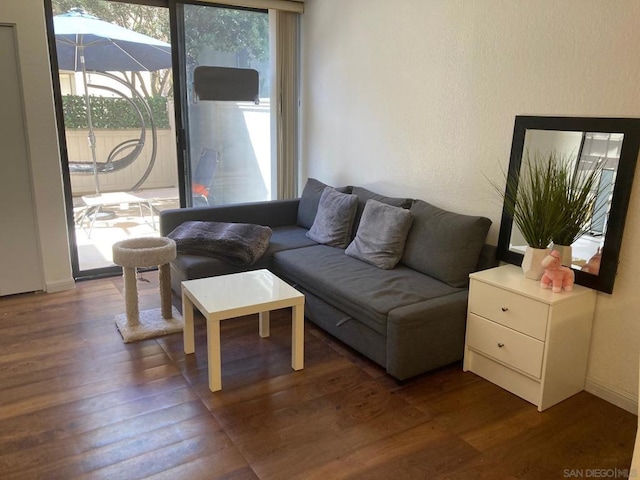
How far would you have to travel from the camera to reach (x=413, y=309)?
263 cm

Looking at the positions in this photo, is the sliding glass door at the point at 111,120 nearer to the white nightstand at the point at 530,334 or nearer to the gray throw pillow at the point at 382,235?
the gray throw pillow at the point at 382,235

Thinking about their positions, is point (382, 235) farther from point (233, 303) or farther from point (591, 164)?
point (591, 164)

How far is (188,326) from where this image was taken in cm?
294

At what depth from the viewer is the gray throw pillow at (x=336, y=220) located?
3.79 meters

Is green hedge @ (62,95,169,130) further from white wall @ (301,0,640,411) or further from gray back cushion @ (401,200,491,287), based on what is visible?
gray back cushion @ (401,200,491,287)

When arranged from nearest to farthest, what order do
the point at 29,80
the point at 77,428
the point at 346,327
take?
1. the point at 77,428
2. the point at 346,327
3. the point at 29,80

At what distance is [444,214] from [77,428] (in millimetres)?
2317

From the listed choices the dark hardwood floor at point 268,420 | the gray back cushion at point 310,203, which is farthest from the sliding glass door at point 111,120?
the dark hardwood floor at point 268,420

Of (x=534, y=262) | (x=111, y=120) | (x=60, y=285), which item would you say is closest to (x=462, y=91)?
(x=534, y=262)

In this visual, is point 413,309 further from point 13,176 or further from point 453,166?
point 13,176

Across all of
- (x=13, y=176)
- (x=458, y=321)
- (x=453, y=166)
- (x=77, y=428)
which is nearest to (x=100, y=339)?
(x=77, y=428)

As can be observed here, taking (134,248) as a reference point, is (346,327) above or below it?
below

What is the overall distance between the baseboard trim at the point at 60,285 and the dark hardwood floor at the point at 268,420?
80 centimetres

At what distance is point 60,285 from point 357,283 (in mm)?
2457
